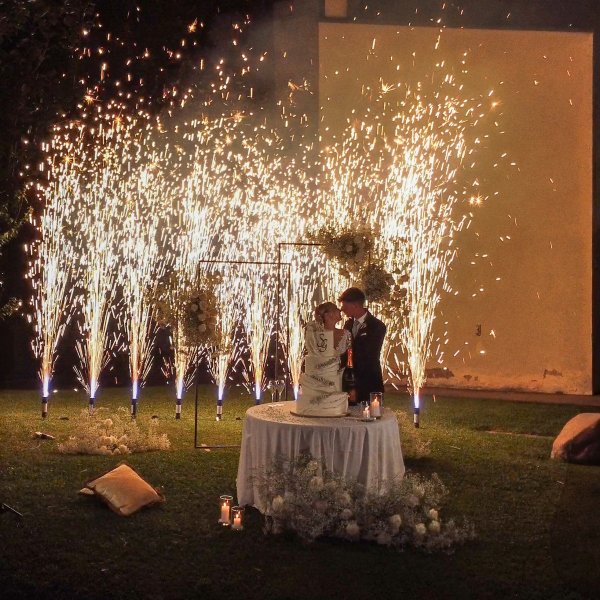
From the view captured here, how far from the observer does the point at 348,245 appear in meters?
8.42

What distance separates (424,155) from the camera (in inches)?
548

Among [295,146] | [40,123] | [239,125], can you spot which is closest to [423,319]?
[295,146]

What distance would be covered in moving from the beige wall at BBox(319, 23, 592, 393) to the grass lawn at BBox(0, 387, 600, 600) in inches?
187

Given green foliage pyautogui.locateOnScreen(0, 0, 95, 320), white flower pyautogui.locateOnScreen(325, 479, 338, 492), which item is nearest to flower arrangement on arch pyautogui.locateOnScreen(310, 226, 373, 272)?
white flower pyautogui.locateOnScreen(325, 479, 338, 492)

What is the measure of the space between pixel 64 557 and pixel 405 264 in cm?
498

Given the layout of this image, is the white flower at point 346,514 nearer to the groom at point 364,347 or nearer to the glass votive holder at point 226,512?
the glass votive holder at point 226,512

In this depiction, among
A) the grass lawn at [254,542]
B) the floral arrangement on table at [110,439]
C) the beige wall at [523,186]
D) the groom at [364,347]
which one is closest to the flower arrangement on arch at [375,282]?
the groom at [364,347]

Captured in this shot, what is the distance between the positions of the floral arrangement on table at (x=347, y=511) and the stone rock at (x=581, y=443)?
2.74 meters

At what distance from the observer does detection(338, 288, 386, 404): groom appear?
293 inches

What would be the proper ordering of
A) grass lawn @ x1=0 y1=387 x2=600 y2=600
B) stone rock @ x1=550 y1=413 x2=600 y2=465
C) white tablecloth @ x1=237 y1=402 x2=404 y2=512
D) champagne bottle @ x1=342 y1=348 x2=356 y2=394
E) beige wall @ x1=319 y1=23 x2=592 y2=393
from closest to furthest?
1. grass lawn @ x1=0 y1=387 x2=600 y2=600
2. white tablecloth @ x1=237 y1=402 x2=404 y2=512
3. champagne bottle @ x1=342 y1=348 x2=356 y2=394
4. stone rock @ x1=550 y1=413 x2=600 y2=465
5. beige wall @ x1=319 y1=23 x2=592 y2=393

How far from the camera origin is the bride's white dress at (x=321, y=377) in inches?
263

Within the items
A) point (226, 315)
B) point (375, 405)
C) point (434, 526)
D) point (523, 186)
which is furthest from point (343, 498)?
point (523, 186)

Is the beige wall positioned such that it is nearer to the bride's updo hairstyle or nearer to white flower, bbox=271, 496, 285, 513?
the bride's updo hairstyle

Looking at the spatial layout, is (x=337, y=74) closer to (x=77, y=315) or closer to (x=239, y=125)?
(x=239, y=125)
